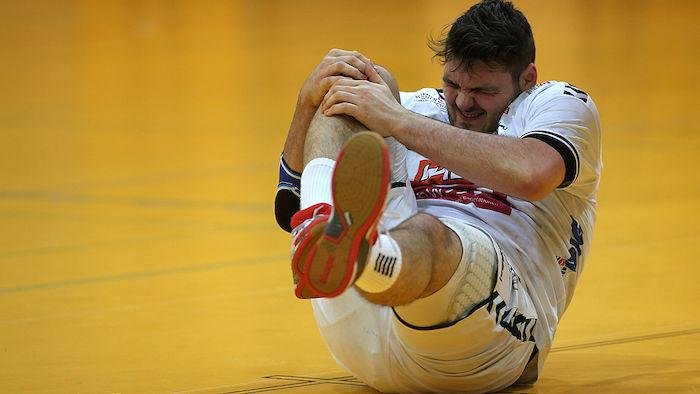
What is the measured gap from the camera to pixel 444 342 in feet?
13.4

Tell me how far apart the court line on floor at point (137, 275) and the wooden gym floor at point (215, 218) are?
0.05 feet

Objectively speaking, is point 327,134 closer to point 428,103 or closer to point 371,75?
point 371,75

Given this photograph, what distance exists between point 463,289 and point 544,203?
0.66 metres

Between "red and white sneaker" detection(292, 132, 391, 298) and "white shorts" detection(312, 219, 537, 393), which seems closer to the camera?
"red and white sneaker" detection(292, 132, 391, 298)

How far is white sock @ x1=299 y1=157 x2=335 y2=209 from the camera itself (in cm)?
388

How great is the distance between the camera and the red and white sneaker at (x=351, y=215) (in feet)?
11.4

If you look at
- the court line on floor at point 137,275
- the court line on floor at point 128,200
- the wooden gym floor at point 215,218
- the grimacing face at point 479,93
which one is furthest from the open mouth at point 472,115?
the court line on floor at point 128,200

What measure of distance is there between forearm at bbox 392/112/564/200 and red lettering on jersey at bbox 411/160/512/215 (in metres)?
0.27

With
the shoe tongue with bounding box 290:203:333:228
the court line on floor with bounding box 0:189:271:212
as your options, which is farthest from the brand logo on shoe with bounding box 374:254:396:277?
the court line on floor with bounding box 0:189:271:212

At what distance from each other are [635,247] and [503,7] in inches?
105

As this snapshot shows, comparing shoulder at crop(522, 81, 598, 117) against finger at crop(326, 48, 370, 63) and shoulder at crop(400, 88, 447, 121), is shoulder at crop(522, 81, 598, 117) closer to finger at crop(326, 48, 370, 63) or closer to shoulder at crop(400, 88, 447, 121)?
shoulder at crop(400, 88, 447, 121)

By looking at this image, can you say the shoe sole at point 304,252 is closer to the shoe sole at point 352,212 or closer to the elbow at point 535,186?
the shoe sole at point 352,212

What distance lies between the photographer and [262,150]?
10.1 m

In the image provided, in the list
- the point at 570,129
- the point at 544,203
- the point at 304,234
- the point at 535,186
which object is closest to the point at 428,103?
the point at 544,203
